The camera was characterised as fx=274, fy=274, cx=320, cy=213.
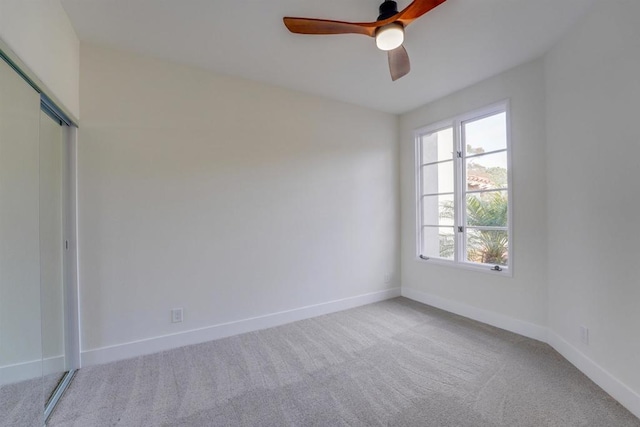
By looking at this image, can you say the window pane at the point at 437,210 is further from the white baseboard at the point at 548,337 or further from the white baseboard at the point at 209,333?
the white baseboard at the point at 209,333

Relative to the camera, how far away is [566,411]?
1691mm

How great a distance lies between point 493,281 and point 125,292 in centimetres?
360

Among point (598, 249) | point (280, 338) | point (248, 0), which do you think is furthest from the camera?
point (280, 338)

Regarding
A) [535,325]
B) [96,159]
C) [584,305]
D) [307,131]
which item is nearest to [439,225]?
[535,325]

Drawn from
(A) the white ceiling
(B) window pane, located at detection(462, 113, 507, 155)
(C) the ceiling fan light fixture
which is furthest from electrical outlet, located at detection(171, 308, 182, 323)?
(B) window pane, located at detection(462, 113, 507, 155)

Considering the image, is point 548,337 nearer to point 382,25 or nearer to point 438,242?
point 438,242

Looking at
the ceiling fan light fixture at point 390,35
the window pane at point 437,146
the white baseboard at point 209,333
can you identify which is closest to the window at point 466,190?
the window pane at point 437,146

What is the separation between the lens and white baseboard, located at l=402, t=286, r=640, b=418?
173 centimetres

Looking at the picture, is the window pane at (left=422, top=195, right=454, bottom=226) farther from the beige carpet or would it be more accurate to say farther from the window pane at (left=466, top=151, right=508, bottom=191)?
the beige carpet

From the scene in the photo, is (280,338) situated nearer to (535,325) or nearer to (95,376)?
(95,376)

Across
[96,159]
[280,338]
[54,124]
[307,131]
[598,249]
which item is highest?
[307,131]

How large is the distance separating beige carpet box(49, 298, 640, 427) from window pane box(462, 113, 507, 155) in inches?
77.6

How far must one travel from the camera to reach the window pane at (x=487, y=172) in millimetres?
2926

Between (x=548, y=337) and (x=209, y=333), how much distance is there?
3187 millimetres
